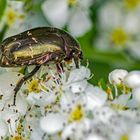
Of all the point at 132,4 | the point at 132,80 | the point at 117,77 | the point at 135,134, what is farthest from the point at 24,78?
the point at 132,4

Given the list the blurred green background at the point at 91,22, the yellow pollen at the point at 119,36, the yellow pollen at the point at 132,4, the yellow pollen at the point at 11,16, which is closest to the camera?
the blurred green background at the point at 91,22

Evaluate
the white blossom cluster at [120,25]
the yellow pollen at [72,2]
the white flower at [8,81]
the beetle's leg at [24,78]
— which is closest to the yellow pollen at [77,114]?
the beetle's leg at [24,78]

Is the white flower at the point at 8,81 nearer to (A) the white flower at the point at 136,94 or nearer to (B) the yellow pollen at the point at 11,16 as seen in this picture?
(A) the white flower at the point at 136,94

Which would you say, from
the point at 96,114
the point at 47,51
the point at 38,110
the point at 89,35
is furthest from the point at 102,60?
the point at 96,114

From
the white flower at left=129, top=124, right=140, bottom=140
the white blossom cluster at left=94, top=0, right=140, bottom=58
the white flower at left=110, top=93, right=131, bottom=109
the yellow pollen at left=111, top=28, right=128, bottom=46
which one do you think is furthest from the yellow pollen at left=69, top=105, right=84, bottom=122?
the yellow pollen at left=111, top=28, right=128, bottom=46

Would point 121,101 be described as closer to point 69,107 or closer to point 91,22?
point 69,107
